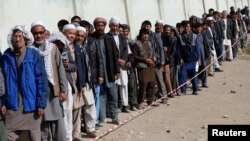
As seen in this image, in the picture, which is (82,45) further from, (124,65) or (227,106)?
(227,106)

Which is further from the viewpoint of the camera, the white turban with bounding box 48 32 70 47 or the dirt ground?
the dirt ground

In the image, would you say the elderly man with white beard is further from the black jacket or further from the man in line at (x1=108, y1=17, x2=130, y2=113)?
the black jacket

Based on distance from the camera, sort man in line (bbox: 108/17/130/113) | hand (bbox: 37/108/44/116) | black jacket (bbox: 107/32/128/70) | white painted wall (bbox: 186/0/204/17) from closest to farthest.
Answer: hand (bbox: 37/108/44/116) < man in line (bbox: 108/17/130/113) < black jacket (bbox: 107/32/128/70) < white painted wall (bbox: 186/0/204/17)

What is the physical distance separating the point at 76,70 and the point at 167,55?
3685 millimetres

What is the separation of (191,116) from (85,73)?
2.44 metres

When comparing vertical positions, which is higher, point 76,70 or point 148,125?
point 76,70

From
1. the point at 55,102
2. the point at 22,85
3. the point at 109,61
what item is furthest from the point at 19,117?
the point at 109,61

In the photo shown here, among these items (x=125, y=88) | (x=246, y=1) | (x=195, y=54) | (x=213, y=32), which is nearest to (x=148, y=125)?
(x=125, y=88)

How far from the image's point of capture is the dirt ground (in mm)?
6363

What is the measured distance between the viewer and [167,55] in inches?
356

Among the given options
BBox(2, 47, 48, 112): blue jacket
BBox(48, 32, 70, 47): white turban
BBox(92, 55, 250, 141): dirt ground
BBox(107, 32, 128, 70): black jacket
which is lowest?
BBox(92, 55, 250, 141): dirt ground

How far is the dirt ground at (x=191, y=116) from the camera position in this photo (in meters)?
6.36

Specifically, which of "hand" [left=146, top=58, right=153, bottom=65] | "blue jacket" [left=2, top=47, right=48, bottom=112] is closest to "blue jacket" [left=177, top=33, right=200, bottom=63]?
"hand" [left=146, top=58, right=153, bottom=65]

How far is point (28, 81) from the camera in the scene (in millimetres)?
4473
